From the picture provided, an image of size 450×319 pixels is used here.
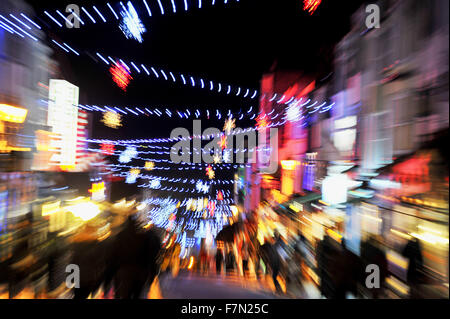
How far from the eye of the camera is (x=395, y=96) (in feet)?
9.00

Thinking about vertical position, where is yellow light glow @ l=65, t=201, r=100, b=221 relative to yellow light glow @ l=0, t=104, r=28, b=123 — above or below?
below

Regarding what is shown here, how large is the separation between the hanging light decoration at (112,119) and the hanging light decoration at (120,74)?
2.16 metres

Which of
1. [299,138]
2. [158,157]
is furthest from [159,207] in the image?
[299,138]

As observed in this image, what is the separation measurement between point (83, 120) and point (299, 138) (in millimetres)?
6666

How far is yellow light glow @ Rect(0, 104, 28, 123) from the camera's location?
2.74 metres

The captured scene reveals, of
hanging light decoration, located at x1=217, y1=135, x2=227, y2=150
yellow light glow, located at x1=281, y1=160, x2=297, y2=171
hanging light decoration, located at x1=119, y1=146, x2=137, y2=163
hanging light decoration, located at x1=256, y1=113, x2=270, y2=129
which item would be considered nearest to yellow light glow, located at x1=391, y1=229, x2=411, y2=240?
yellow light glow, located at x1=281, y1=160, x2=297, y2=171

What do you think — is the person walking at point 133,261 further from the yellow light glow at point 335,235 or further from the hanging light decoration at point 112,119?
the hanging light decoration at point 112,119

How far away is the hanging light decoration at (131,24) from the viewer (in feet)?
7.40

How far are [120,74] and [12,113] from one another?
1.94 m

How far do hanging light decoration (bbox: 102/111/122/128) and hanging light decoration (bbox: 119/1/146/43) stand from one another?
390 cm

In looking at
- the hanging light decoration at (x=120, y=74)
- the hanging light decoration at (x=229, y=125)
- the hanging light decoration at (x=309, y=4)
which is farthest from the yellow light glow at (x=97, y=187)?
the hanging light decoration at (x=309, y=4)

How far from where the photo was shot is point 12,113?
287cm

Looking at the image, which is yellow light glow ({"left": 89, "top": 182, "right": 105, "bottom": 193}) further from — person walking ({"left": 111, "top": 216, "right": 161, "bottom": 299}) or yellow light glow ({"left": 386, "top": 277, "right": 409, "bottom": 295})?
yellow light glow ({"left": 386, "top": 277, "right": 409, "bottom": 295})

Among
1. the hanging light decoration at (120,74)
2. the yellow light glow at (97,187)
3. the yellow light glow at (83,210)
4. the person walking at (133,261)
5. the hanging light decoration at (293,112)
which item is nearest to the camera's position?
the person walking at (133,261)
